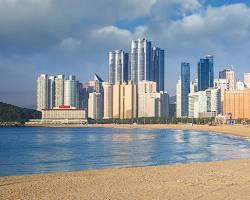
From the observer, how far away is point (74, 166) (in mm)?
24844

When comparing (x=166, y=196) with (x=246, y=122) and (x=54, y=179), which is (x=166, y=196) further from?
(x=246, y=122)

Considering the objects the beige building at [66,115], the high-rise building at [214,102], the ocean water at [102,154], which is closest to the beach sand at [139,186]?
the ocean water at [102,154]

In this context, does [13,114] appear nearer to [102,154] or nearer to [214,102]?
[214,102]

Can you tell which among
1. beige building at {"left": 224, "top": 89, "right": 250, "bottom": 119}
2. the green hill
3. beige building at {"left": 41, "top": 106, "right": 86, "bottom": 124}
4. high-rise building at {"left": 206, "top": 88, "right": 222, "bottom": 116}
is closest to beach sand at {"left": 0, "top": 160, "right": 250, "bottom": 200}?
beige building at {"left": 224, "top": 89, "right": 250, "bottom": 119}

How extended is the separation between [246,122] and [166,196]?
13829cm

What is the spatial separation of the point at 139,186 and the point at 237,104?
6420 inches

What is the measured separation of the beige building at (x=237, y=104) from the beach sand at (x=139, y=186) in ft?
503

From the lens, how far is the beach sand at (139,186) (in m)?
13.0

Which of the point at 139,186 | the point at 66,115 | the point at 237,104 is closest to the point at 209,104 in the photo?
the point at 237,104

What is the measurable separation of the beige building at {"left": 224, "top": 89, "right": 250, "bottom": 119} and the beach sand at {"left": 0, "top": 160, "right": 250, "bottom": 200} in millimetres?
153345

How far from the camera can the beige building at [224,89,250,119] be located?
549 feet

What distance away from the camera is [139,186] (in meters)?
15.1

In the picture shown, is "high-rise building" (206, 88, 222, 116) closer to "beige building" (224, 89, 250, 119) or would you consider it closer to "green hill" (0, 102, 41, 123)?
"beige building" (224, 89, 250, 119)

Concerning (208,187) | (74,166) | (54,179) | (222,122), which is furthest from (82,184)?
(222,122)
